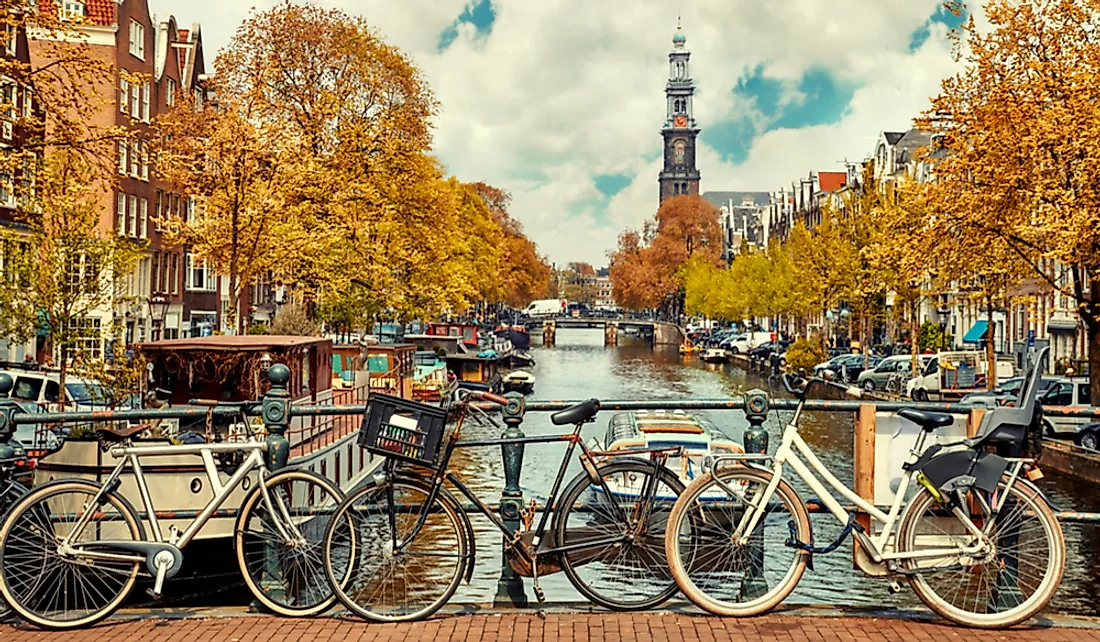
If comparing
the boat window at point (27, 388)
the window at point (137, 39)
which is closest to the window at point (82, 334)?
the boat window at point (27, 388)

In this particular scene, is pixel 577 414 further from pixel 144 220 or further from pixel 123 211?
pixel 144 220

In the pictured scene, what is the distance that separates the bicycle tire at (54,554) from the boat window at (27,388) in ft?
76.7

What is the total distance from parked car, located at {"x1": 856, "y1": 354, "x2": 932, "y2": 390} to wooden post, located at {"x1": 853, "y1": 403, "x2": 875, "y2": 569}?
45393 millimetres

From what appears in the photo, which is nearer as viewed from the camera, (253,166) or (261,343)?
(261,343)

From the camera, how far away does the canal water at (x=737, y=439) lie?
1764 cm

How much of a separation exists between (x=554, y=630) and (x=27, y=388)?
83.6 feet

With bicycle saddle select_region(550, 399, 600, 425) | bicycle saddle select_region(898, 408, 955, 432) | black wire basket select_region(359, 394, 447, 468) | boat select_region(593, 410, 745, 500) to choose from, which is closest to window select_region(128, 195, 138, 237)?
boat select_region(593, 410, 745, 500)

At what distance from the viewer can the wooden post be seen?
768 centimetres

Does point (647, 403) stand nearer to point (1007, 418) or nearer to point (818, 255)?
point (1007, 418)

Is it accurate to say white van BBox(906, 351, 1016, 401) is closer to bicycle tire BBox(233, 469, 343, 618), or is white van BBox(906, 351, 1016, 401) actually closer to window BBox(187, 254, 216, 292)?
window BBox(187, 254, 216, 292)

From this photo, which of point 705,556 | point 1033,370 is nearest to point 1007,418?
point 1033,370

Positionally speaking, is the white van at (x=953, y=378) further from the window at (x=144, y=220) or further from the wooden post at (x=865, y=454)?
the wooden post at (x=865, y=454)

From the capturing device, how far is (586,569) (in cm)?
752

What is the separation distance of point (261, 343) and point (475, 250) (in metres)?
48.6
